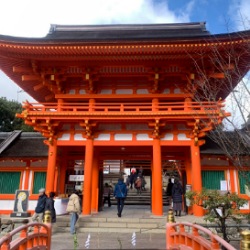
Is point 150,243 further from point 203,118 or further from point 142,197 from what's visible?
point 142,197

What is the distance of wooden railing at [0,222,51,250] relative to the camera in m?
4.48

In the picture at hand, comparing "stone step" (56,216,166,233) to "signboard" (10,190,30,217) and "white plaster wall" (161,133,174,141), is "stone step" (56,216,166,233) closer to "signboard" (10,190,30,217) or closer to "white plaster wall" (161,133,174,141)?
"signboard" (10,190,30,217)

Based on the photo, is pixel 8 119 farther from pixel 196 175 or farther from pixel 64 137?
pixel 196 175

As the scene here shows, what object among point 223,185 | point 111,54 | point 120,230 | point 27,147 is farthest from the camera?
point 27,147

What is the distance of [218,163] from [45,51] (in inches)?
392

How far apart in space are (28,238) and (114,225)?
16.9ft

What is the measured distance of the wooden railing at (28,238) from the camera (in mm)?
4484

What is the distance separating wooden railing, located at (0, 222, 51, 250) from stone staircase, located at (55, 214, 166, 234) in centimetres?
337

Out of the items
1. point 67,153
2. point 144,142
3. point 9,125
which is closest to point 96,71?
point 144,142

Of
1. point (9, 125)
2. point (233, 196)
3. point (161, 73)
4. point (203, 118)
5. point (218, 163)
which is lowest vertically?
point (233, 196)

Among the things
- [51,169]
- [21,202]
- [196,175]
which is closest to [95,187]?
[51,169]

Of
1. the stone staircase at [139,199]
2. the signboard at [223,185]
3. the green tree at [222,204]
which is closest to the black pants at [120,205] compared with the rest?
the green tree at [222,204]

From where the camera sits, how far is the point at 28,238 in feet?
18.6

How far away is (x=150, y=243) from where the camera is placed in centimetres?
820
